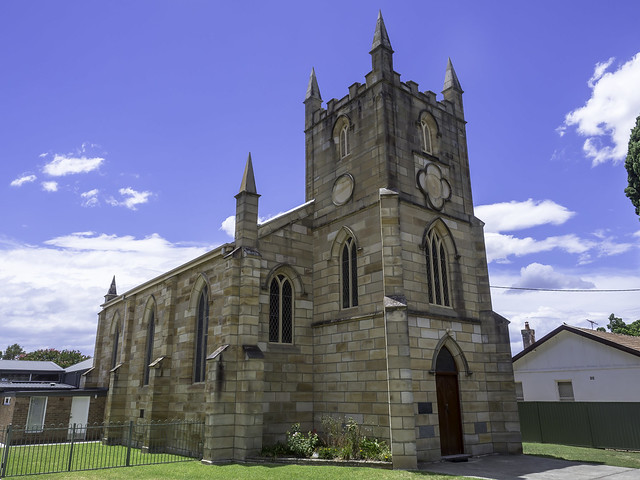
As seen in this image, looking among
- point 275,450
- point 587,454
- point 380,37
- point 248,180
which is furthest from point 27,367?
point 587,454

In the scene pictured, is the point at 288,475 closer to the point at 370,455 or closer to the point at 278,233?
the point at 370,455

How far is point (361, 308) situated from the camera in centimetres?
1697

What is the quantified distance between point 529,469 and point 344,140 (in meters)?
13.1

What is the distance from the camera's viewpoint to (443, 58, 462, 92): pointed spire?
21969 mm

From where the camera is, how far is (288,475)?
1289cm

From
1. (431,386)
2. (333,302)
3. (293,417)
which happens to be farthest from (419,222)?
(293,417)

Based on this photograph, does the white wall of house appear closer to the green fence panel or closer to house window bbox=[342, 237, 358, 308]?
the green fence panel

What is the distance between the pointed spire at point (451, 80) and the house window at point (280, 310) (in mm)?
11432

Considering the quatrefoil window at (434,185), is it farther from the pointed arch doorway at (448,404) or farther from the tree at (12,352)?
the tree at (12,352)

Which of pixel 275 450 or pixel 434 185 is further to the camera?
pixel 434 185

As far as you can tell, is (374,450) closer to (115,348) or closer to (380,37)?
(380,37)


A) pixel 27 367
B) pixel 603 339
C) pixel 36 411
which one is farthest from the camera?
pixel 27 367

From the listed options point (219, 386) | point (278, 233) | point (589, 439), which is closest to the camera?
point (219, 386)

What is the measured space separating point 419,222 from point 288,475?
9.33 meters
